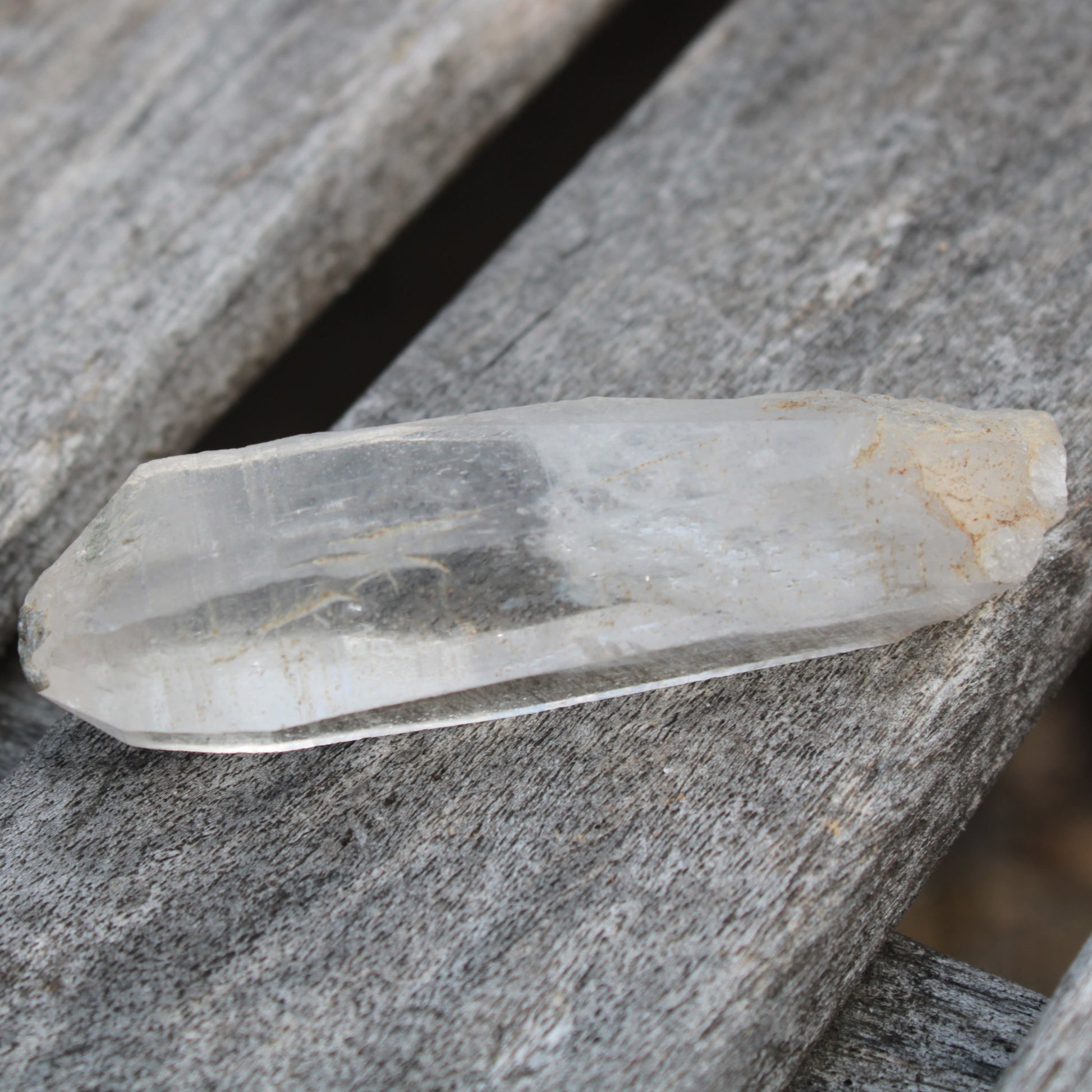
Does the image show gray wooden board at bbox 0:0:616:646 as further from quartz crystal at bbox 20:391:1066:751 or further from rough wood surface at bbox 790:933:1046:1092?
rough wood surface at bbox 790:933:1046:1092

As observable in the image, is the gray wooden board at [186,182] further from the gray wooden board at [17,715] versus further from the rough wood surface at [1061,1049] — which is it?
the rough wood surface at [1061,1049]

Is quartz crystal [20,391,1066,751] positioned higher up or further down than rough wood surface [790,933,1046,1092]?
higher up

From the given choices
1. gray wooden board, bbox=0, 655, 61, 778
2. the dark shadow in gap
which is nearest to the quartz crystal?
gray wooden board, bbox=0, 655, 61, 778

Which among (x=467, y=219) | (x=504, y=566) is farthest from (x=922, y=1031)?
(x=467, y=219)

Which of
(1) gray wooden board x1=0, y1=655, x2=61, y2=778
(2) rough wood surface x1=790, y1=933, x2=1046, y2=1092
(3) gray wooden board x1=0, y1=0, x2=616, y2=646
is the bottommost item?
(2) rough wood surface x1=790, y1=933, x2=1046, y2=1092

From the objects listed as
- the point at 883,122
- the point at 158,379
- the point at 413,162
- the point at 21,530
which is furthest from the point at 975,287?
the point at 21,530

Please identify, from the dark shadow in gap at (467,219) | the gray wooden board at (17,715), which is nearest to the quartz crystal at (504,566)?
the gray wooden board at (17,715)

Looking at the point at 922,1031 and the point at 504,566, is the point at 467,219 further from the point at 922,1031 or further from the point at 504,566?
the point at 922,1031
